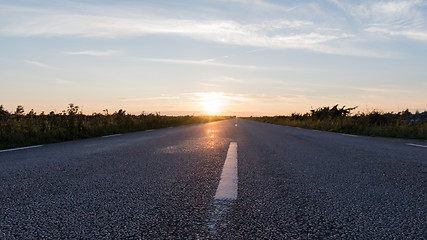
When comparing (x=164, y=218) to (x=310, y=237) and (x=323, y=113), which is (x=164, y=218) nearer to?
(x=310, y=237)

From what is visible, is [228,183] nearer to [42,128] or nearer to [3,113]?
[42,128]

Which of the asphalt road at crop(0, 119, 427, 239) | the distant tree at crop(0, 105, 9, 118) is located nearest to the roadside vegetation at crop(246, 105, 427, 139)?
the asphalt road at crop(0, 119, 427, 239)

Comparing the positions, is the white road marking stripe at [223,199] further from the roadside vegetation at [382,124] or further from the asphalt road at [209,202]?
the roadside vegetation at [382,124]

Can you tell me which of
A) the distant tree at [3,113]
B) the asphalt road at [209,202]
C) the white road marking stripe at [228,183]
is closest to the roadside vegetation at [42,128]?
the distant tree at [3,113]

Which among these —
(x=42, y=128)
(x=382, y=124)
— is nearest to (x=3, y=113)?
(x=42, y=128)

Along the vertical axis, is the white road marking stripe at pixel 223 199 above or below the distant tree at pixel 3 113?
below

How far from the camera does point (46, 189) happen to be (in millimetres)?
Result: 2791

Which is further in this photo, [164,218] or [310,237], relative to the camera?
[164,218]

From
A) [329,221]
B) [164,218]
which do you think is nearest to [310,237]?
[329,221]

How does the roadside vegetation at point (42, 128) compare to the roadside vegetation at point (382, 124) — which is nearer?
the roadside vegetation at point (42, 128)

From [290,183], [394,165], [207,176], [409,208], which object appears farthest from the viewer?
[394,165]

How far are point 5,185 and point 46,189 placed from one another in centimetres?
60

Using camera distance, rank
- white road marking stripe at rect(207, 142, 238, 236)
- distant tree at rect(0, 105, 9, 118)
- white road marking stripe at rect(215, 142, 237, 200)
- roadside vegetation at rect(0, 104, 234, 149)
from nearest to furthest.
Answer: white road marking stripe at rect(207, 142, 238, 236)
white road marking stripe at rect(215, 142, 237, 200)
roadside vegetation at rect(0, 104, 234, 149)
distant tree at rect(0, 105, 9, 118)

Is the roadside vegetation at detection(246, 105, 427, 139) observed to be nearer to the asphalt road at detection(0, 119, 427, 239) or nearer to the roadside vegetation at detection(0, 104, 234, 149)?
the asphalt road at detection(0, 119, 427, 239)
